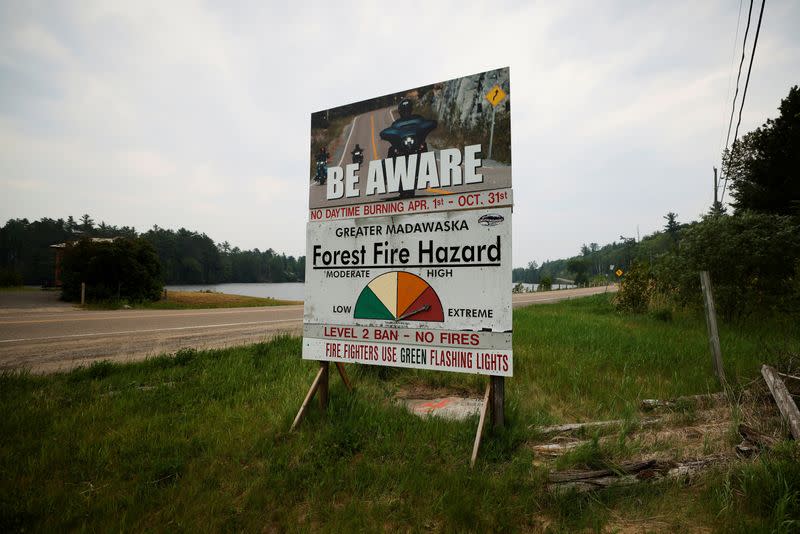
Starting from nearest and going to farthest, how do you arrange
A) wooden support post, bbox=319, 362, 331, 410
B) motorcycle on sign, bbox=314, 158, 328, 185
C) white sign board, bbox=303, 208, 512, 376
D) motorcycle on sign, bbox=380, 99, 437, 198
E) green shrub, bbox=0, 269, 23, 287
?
white sign board, bbox=303, 208, 512, 376
motorcycle on sign, bbox=380, 99, 437, 198
wooden support post, bbox=319, 362, 331, 410
motorcycle on sign, bbox=314, 158, 328, 185
green shrub, bbox=0, 269, 23, 287

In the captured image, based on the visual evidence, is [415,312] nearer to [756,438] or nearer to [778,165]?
[756,438]

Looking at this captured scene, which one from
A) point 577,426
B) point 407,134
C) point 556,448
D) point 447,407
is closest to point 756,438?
point 577,426

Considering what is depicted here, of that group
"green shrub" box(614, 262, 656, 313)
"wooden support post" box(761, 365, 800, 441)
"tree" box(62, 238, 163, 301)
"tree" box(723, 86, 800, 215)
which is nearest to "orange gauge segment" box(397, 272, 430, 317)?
"wooden support post" box(761, 365, 800, 441)

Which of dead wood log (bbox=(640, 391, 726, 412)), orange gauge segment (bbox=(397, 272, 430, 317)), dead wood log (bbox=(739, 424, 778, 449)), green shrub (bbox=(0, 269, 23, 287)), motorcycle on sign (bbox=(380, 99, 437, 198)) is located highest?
motorcycle on sign (bbox=(380, 99, 437, 198))

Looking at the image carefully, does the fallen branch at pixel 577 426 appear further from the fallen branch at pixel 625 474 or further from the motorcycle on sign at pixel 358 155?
the motorcycle on sign at pixel 358 155

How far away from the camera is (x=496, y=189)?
350 centimetres

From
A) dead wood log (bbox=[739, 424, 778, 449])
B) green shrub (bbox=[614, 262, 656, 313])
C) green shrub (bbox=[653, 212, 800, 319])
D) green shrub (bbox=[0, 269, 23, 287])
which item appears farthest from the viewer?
green shrub (bbox=[0, 269, 23, 287])

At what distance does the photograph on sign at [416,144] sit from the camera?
3.58 meters

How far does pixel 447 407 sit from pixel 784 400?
2960 millimetres

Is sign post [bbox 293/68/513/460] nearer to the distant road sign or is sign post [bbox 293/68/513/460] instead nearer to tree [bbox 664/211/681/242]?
the distant road sign

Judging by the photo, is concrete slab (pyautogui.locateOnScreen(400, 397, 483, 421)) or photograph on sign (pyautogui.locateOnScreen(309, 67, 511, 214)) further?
concrete slab (pyautogui.locateOnScreen(400, 397, 483, 421))

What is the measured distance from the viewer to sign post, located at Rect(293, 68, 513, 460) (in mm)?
3467

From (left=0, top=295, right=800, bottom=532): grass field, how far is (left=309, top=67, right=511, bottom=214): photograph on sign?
223 cm

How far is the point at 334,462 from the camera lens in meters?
3.04
